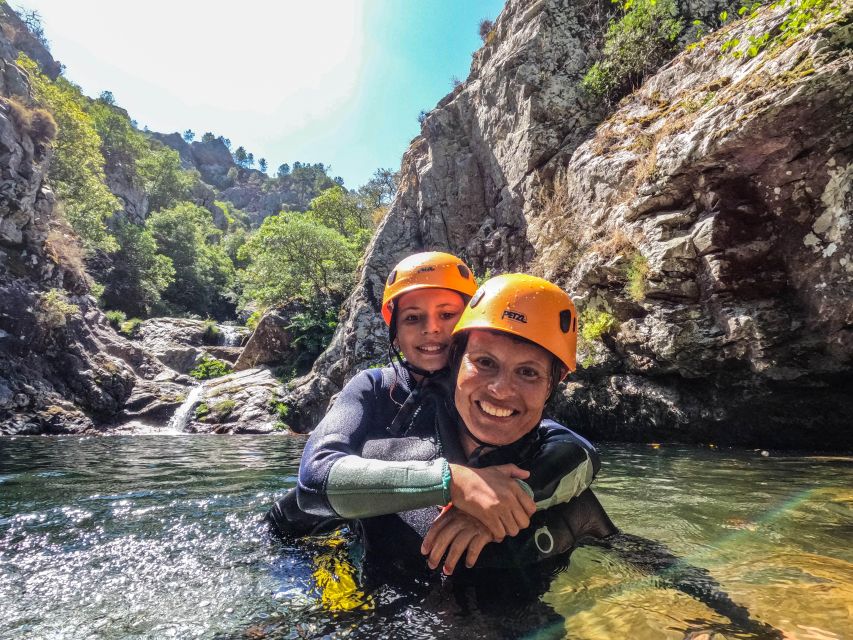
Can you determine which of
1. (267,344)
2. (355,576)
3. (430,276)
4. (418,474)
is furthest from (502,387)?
(267,344)

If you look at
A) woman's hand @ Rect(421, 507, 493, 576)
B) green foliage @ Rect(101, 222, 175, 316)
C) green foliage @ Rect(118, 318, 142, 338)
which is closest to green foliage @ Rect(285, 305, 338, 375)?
green foliage @ Rect(118, 318, 142, 338)

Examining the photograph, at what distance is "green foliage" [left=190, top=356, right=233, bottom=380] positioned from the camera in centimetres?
2308

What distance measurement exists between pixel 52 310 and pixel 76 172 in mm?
16748

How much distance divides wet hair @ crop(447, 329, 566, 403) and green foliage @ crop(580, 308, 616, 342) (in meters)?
7.39

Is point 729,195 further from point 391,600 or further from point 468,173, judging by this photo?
point 468,173

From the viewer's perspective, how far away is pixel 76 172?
28562 mm

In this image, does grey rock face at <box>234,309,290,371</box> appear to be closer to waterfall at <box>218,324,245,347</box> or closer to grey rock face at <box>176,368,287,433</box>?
grey rock face at <box>176,368,287,433</box>

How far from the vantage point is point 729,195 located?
762cm

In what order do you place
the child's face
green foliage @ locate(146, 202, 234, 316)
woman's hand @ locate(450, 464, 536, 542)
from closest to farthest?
woman's hand @ locate(450, 464, 536, 542), the child's face, green foliage @ locate(146, 202, 234, 316)

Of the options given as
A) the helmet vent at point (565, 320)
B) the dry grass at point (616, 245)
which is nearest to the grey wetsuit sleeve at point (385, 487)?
the helmet vent at point (565, 320)

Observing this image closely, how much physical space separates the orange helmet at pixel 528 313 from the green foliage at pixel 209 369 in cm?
2347

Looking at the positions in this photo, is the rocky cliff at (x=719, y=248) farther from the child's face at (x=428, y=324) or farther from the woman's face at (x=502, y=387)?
the woman's face at (x=502, y=387)

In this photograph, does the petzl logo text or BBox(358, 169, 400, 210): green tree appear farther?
BBox(358, 169, 400, 210): green tree

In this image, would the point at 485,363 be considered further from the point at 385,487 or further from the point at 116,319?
the point at 116,319
